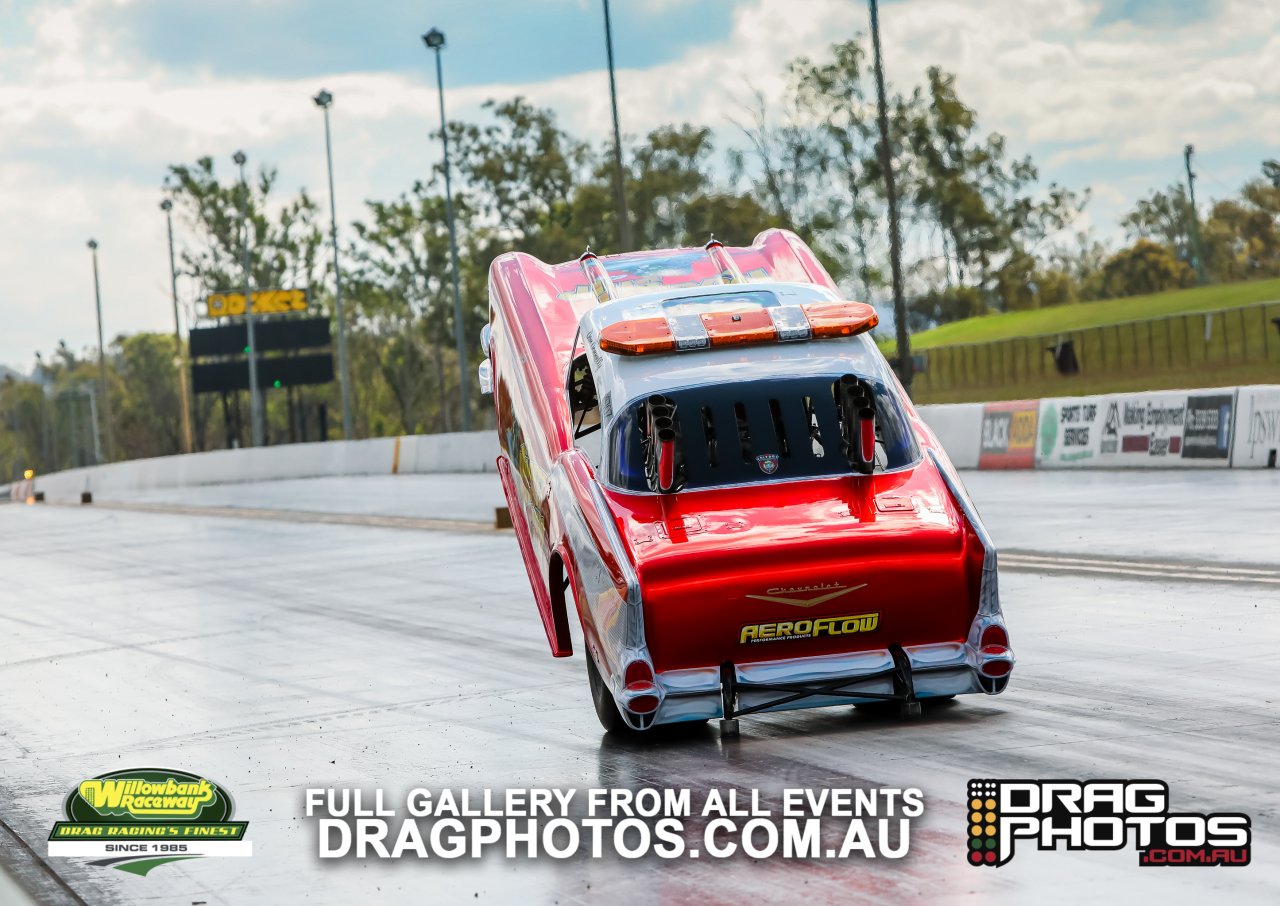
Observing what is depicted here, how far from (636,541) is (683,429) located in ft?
2.79

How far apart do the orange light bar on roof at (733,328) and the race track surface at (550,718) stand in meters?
2.13

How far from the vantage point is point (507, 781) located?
9070mm

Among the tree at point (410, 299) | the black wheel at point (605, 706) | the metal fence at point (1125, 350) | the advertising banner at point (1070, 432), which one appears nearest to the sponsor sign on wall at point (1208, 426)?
the advertising banner at point (1070, 432)

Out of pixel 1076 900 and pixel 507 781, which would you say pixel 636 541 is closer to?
pixel 507 781

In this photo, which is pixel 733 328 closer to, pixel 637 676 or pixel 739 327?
pixel 739 327

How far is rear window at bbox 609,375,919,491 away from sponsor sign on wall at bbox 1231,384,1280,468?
1818 centimetres

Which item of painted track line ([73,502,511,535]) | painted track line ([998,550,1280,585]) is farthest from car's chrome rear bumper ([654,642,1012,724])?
painted track line ([73,502,511,535])

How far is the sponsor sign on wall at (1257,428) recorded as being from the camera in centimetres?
2639

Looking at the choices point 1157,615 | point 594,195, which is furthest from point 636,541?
point 594,195

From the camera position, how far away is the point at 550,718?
35.6ft

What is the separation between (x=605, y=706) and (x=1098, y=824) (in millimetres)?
3432

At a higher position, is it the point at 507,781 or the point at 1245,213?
the point at 1245,213

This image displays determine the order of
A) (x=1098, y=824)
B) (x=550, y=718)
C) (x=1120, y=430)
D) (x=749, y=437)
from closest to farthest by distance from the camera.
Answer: (x=1098, y=824)
(x=749, y=437)
(x=550, y=718)
(x=1120, y=430)

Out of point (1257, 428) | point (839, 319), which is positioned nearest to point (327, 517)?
point (1257, 428)
